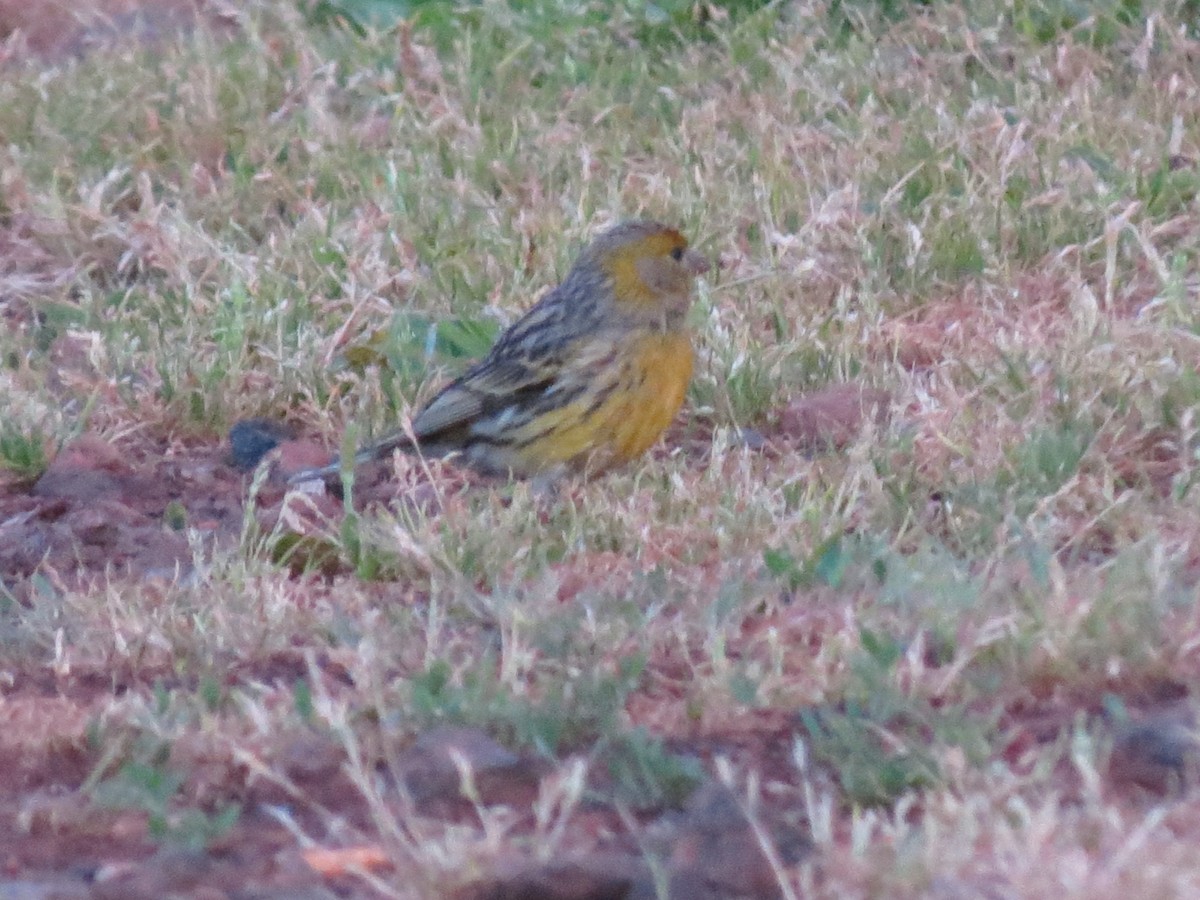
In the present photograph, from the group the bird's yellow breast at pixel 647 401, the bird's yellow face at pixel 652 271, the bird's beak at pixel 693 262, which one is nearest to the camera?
the bird's yellow breast at pixel 647 401

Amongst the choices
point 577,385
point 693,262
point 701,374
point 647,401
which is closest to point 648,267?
point 693,262

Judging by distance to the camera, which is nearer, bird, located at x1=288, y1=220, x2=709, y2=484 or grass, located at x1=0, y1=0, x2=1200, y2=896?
grass, located at x1=0, y1=0, x2=1200, y2=896

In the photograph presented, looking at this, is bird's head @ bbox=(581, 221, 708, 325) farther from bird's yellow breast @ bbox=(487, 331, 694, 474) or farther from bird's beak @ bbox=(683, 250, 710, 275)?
bird's yellow breast @ bbox=(487, 331, 694, 474)

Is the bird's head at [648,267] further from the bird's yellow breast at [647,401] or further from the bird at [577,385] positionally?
the bird's yellow breast at [647,401]

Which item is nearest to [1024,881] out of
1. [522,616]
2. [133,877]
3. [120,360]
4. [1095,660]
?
[1095,660]

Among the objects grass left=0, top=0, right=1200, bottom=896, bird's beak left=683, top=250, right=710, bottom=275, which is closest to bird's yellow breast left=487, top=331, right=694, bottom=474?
grass left=0, top=0, right=1200, bottom=896

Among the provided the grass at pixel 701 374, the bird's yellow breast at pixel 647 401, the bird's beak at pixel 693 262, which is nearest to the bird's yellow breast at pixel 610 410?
the bird's yellow breast at pixel 647 401

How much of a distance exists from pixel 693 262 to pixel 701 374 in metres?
0.39

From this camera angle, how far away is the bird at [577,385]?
6.20 m

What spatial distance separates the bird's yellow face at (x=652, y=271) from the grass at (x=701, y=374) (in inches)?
8.0

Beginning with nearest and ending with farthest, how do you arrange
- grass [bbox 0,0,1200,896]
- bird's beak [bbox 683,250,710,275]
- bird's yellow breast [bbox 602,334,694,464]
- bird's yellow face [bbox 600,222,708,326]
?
grass [bbox 0,0,1200,896] < bird's yellow breast [bbox 602,334,694,464] < bird's yellow face [bbox 600,222,708,326] < bird's beak [bbox 683,250,710,275]

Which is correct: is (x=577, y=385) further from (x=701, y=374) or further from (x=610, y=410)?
(x=701, y=374)

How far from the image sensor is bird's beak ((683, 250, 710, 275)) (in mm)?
6723

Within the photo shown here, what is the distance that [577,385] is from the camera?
6.35 meters
